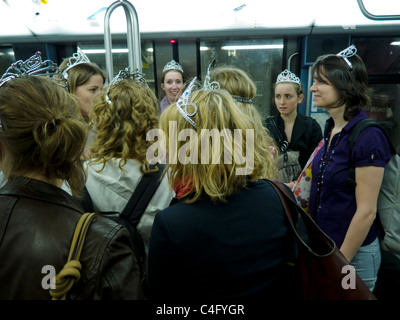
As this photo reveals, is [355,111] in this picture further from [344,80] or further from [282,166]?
[282,166]

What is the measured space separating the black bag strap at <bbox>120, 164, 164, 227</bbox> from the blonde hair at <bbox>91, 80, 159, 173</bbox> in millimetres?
42

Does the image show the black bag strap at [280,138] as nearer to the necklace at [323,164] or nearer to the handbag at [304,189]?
the handbag at [304,189]

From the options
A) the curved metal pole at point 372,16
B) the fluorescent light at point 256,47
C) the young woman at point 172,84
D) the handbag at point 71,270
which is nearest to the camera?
the handbag at point 71,270

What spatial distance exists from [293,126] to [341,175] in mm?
1115

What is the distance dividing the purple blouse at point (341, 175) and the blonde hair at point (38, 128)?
43.0 inches

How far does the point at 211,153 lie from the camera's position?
2.80ft

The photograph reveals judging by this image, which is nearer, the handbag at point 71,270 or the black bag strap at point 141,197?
the handbag at point 71,270

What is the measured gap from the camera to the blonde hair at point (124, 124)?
119cm

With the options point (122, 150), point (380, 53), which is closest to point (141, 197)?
point (122, 150)

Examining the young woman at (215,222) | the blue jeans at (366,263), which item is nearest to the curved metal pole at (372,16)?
the blue jeans at (366,263)

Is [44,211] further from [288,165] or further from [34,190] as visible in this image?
[288,165]
